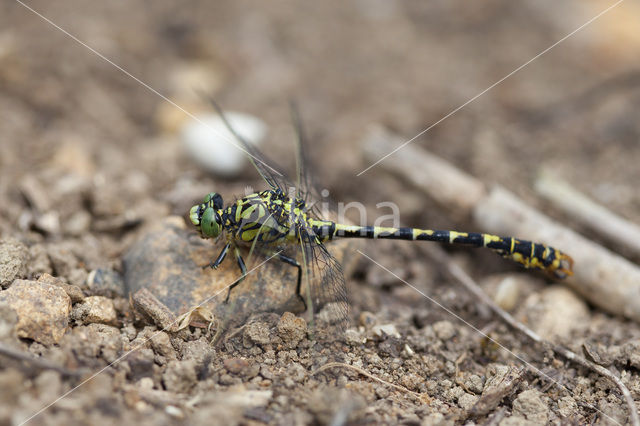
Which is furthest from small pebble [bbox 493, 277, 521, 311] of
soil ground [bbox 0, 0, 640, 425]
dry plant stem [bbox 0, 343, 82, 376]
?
dry plant stem [bbox 0, 343, 82, 376]

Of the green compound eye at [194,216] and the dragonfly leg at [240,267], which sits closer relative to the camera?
the dragonfly leg at [240,267]

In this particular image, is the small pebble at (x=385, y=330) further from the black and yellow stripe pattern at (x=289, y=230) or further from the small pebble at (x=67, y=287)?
the small pebble at (x=67, y=287)

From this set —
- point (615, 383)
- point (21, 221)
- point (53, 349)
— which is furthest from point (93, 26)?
point (615, 383)

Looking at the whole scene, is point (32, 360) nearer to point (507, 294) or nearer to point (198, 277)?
point (198, 277)

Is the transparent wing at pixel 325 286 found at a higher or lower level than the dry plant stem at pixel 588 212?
lower

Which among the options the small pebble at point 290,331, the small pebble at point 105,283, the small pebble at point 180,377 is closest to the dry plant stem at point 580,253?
the small pebble at point 290,331

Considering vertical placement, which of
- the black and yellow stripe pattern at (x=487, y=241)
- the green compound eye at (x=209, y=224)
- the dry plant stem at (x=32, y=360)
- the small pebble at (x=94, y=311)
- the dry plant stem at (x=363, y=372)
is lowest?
the dry plant stem at (x=32, y=360)

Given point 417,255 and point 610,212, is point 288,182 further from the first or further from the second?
point 610,212

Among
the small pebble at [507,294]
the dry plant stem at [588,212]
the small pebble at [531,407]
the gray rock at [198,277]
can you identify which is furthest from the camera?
the dry plant stem at [588,212]
